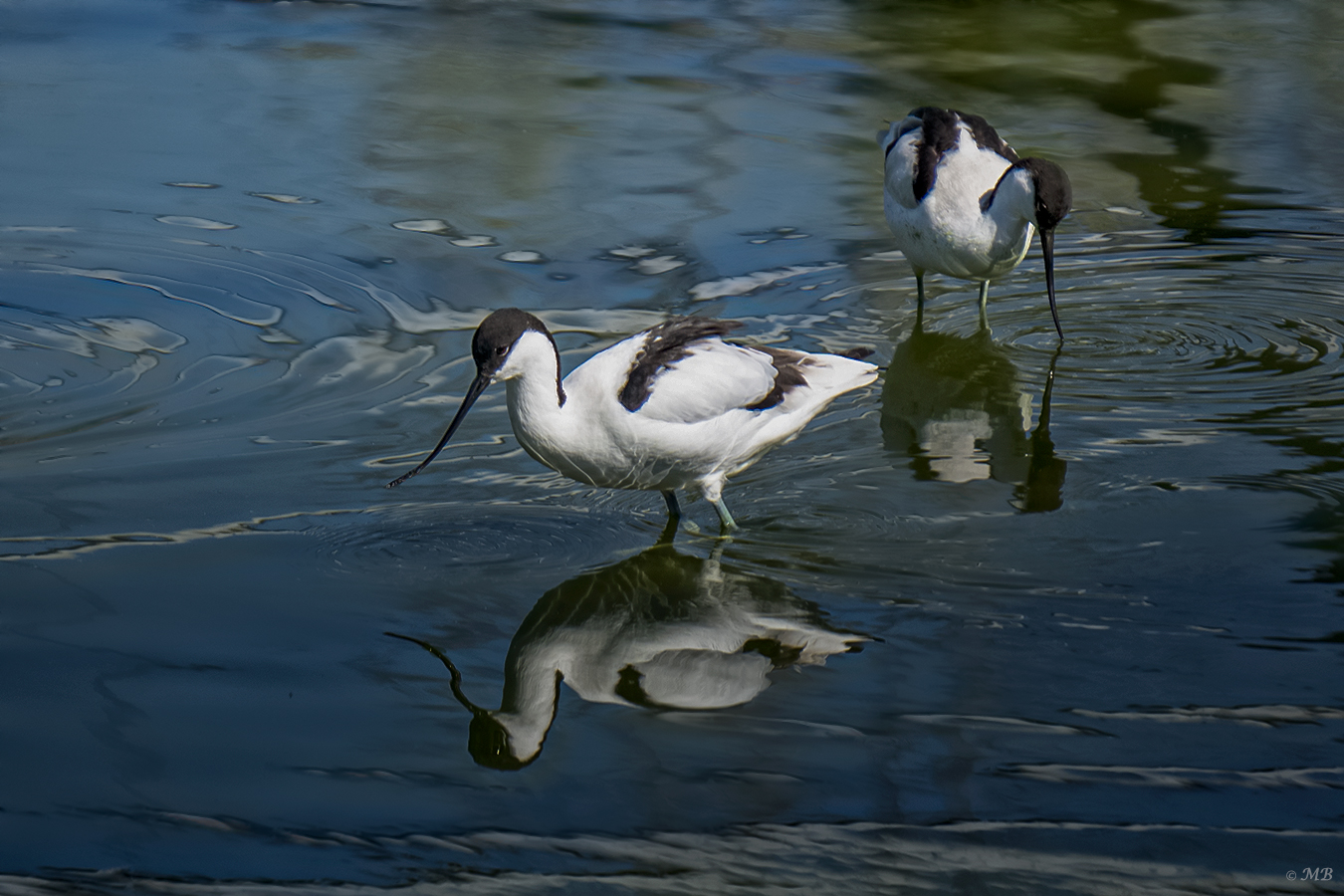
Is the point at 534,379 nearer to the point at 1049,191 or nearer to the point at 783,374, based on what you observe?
the point at 783,374

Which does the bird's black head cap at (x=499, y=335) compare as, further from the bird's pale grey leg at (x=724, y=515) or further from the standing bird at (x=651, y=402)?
the bird's pale grey leg at (x=724, y=515)

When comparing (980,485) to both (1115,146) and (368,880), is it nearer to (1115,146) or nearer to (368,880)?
(368,880)

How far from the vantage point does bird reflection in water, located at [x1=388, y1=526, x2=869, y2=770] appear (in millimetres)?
4457

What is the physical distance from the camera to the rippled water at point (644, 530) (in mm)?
3973

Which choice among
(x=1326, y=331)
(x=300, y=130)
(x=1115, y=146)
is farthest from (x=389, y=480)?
(x=1115, y=146)

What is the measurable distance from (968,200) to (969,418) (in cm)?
131

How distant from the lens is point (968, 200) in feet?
24.5

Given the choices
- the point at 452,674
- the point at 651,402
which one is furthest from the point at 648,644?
the point at 651,402

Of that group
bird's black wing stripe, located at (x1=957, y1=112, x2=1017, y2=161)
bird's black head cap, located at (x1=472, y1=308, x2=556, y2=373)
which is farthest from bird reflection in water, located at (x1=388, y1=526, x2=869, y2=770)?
bird's black wing stripe, located at (x1=957, y1=112, x2=1017, y2=161)

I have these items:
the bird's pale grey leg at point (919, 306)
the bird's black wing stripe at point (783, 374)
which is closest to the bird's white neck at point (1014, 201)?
the bird's pale grey leg at point (919, 306)

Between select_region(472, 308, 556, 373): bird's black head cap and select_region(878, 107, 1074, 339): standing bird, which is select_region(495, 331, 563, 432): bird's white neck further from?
select_region(878, 107, 1074, 339): standing bird

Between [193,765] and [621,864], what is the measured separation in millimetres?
1247

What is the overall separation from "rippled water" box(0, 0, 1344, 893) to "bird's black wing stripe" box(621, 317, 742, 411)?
64 cm

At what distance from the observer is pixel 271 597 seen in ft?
16.6
